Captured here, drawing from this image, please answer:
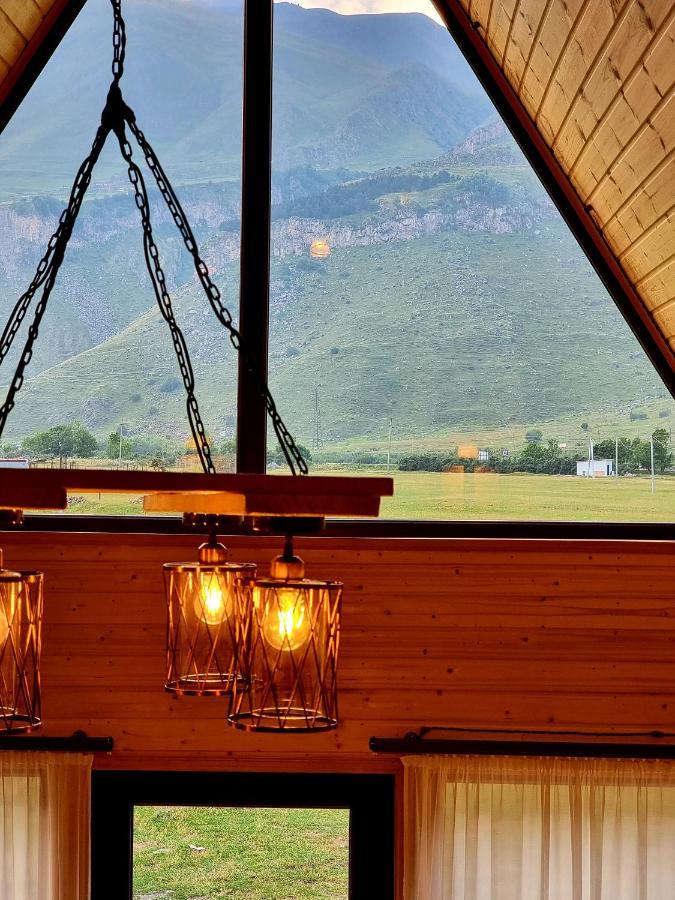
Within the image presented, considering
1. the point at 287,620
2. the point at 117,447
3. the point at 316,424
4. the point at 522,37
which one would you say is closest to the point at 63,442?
the point at 117,447

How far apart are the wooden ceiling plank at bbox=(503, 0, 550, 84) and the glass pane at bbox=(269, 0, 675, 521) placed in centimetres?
45

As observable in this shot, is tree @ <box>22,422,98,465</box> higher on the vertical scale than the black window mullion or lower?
lower

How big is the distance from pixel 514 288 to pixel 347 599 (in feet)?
4.31

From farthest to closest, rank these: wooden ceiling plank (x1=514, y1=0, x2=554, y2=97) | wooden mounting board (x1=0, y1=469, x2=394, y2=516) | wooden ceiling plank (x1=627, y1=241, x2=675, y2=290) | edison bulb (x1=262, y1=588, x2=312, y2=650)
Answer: wooden ceiling plank (x1=627, y1=241, x2=675, y2=290)
wooden ceiling plank (x1=514, y1=0, x2=554, y2=97)
edison bulb (x1=262, y1=588, x2=312, y2=650)
wooden mounting board (x1=0, y1=469, x2=394, y2=516)

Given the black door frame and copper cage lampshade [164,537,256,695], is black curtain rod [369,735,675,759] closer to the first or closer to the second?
the black door frame

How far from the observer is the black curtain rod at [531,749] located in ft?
11.6

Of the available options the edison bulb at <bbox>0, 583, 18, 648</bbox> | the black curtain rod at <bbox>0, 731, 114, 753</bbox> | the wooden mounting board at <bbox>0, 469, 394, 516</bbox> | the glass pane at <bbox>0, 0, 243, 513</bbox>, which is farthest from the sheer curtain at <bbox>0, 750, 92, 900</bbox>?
the wooden mounting board at <bbox>0, 469, 394, 516</bbox>

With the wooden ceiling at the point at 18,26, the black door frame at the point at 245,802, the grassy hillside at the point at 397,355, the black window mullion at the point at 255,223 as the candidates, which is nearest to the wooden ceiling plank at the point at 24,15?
the wooden ceiling at the point at 18,26

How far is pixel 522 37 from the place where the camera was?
2.95m

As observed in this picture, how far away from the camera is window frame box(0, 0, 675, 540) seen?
3.52 metres

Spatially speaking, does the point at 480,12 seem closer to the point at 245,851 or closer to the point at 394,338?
the point at 394,338

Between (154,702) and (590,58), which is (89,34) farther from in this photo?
(154,702)

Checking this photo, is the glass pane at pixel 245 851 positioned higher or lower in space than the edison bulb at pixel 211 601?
lower

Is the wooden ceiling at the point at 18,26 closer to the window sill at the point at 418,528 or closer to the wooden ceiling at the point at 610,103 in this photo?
the wooden ceiling at the point at 610,103
